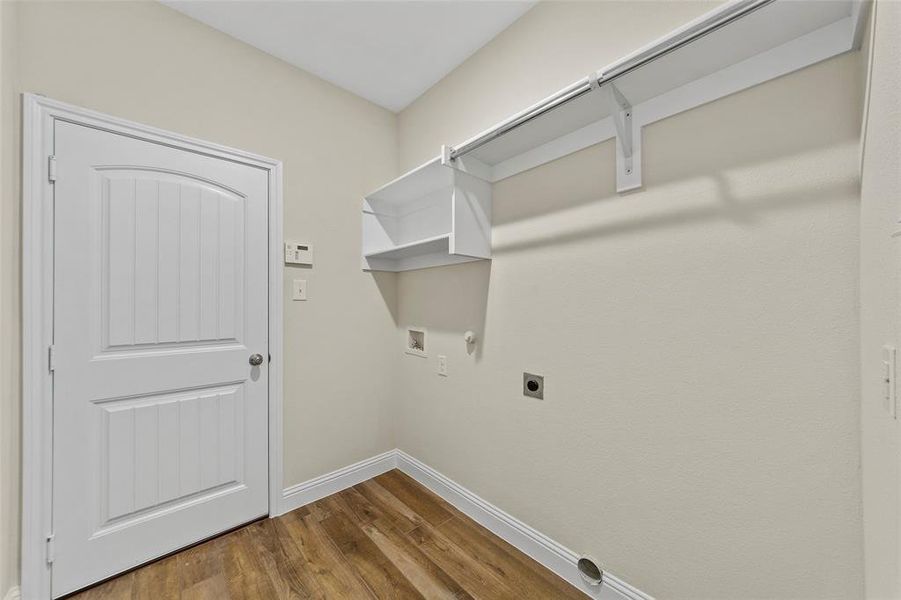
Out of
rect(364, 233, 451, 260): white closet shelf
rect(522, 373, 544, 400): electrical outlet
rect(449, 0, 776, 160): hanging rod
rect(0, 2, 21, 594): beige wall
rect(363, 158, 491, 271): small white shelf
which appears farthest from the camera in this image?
rect(364, 233, 451, 260): white closet shelf

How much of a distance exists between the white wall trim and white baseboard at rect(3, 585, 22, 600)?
93 centimetres

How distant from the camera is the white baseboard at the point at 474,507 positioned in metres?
1.34

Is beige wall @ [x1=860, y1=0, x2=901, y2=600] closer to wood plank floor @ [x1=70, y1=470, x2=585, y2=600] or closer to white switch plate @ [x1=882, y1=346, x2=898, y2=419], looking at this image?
white switch plate @ [x1=882, y1=346, x2=898, y2=419]

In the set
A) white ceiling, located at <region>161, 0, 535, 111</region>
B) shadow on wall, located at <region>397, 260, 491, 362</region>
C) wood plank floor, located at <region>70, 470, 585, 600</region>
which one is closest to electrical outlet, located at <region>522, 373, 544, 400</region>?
shadow on wall, located at <region>397, 260, 491, 362</region>

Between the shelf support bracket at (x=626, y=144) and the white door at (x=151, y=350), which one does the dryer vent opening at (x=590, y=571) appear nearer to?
the shelf support bracket at (x=626, y=144)

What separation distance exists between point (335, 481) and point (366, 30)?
8.20 feet

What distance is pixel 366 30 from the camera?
1.73m

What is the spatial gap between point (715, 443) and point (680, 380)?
0.20 m

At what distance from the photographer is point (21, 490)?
130 cm

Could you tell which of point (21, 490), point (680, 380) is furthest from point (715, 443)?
point (21, 490)

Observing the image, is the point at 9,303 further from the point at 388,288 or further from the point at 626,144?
the point at 626,144

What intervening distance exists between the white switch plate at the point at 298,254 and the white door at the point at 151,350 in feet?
0.43

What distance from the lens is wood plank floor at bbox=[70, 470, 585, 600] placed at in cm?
139

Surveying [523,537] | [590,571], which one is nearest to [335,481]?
[523,537]
